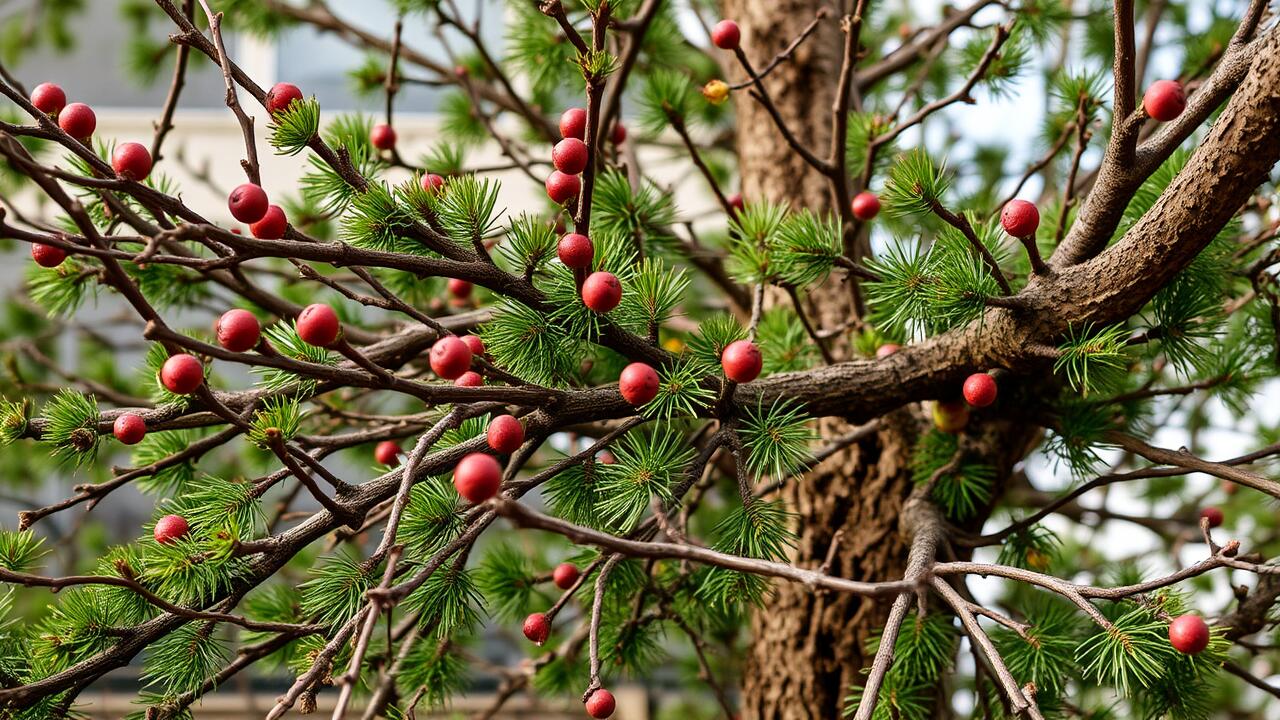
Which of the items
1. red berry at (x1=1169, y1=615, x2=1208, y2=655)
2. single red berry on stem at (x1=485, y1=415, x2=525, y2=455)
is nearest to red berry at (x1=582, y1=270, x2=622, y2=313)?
single red berry on stem at (x1=485, y1=415, x2=525, y2=455)

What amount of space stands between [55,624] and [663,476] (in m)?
0.48

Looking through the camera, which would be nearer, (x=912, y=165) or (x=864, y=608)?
(x=912, y=165)

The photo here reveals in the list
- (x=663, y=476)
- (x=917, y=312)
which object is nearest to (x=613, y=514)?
(x=663, y=476)

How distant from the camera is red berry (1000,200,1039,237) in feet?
2.51

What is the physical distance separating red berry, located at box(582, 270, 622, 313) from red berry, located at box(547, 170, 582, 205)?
73 mm

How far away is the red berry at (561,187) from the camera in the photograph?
0.73 metres

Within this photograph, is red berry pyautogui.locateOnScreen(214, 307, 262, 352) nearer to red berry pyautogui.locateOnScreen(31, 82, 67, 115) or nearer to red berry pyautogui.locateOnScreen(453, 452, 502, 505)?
red berry pyautogui.locateOnScreen(453, 452, 502, 505)

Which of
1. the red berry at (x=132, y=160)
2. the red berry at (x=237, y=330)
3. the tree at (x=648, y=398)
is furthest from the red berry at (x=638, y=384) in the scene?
the red berry at (x=132, y=160)

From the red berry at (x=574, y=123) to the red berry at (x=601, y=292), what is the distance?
128 mm

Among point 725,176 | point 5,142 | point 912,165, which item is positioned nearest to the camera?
point 5,142

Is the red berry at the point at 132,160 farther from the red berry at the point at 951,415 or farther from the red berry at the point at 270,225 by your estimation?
the red berry at the point at 951,415

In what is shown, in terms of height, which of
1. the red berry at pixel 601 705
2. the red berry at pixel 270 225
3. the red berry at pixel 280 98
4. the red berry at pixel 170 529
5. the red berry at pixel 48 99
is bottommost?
the red berry at pixel 601 705

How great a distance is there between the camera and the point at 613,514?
2.68 feet

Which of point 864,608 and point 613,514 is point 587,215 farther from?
point 864,608
